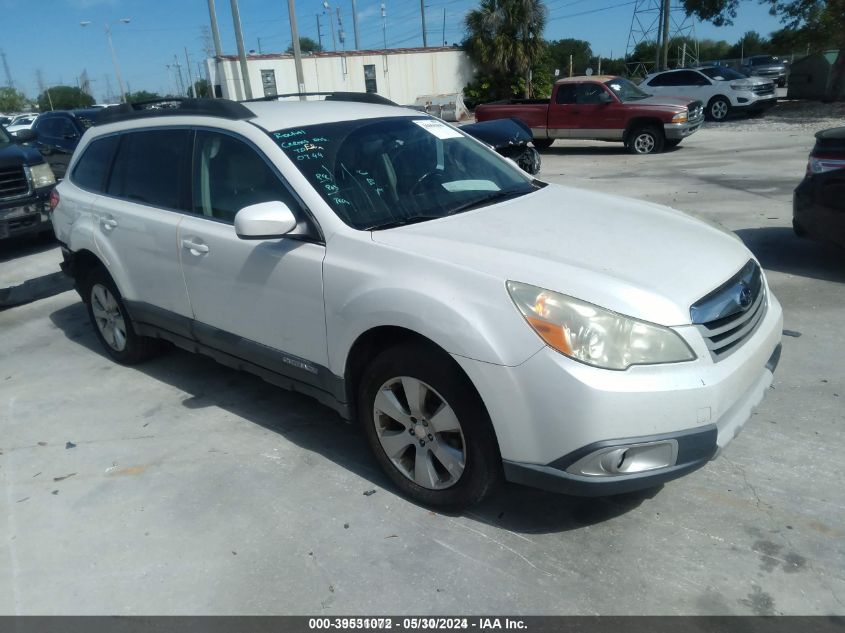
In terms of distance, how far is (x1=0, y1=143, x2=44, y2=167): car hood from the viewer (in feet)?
28.7

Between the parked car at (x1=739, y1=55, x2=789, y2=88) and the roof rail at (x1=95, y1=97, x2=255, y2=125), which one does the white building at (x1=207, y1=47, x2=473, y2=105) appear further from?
the roof rail at (x1=95, y1=97, x2=255, y2=125)

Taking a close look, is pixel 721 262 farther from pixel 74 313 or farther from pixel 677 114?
pixel 677 114

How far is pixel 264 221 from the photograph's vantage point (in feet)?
10.5

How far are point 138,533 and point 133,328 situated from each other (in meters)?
1.98

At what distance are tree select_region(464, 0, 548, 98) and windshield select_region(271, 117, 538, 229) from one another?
103 feet

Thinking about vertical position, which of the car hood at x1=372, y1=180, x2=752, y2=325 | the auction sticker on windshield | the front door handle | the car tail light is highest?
the auction sticker on windshield

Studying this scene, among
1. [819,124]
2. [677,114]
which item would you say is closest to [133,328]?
[677,114]

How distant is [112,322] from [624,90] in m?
14.5

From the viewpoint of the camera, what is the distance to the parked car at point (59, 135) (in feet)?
42.3

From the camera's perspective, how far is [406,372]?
3018 millimetres

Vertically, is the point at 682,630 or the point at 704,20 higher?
the point at 704,20

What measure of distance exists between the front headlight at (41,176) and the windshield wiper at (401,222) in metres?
7.45

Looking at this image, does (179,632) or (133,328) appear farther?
(133,328)

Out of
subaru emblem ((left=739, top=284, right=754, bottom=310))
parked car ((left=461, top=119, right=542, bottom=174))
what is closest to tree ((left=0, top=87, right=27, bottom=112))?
parked car ((left=461, top=119, right=542, bottom=174))
